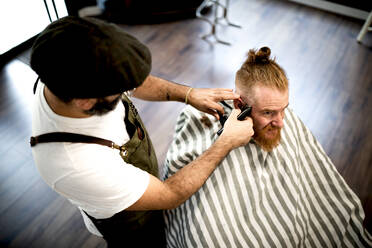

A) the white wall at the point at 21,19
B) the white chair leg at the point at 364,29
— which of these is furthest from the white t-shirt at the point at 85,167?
the white chair leg at the point at 364,29

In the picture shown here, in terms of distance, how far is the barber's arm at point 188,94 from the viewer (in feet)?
4.59

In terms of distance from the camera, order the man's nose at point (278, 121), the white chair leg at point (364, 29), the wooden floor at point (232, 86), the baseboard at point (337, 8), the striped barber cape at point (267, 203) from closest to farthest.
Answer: the striped barber cape at point (267, 203)
the man's nose at point (278, 121)
the wooden floor at point (232, 86)
the white chair leg at point (364, 29)
the baseboard at point (337, 8)

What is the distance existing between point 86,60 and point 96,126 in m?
0.29

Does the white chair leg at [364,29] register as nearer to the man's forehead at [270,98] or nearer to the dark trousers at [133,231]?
the man's forehead at [270,98]

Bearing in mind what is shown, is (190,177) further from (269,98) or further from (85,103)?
(269,98)

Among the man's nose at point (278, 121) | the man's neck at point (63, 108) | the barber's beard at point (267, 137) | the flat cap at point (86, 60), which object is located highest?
the flat cap at point (86, 60)

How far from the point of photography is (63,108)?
87 cm

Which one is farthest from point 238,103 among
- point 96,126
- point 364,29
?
point 364,29

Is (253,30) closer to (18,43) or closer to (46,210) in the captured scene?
(18,43)

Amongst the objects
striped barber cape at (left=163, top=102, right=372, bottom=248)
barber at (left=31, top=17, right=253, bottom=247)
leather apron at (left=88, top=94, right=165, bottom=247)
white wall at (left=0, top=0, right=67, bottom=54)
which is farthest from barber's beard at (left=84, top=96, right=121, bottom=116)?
white wall at (left=0, top=0, right=67, bottom=54)

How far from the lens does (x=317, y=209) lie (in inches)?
58.3

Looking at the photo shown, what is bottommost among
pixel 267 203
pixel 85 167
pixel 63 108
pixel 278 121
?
pixel 267 203

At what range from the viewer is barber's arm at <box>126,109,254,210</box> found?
993 mm

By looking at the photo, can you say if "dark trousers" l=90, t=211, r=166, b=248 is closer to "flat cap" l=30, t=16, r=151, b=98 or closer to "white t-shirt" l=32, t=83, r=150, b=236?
"white t-shirt" l=32, t=83, r=150, b=236
